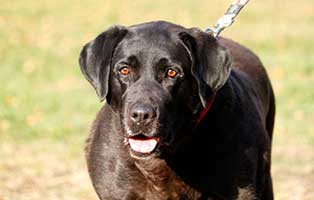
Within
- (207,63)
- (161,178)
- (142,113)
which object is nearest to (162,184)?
(161,178)

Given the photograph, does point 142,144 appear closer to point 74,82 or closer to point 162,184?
point 162,184

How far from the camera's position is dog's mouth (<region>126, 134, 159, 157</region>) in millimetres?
5461

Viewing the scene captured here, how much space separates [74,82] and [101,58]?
458 inches

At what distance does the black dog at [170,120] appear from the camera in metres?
5.47

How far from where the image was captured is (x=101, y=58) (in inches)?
225

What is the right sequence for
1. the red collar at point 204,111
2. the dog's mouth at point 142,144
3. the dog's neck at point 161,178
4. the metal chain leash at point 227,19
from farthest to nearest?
1. the metal chain leash at point 227,19
2. the dog's neck at point 161,178
3. the red collar at point 204,111
4. the dog's mouth at point 142,144

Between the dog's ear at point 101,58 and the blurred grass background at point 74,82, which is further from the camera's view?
the blurred grass background at point 74,82

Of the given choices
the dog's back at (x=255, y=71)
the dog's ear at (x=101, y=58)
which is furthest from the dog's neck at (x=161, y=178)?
the dog's back at (x=255, y=71)

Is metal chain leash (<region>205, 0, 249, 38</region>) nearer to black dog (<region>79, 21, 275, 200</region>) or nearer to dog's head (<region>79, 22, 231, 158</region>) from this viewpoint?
black dog (<region>79, 21, 275, 200</region>)

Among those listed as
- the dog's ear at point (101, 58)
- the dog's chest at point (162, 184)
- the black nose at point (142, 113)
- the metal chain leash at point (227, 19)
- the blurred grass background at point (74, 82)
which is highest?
the blurred grass background at point (74, 82)

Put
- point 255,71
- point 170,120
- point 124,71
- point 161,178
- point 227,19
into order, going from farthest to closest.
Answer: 1. point 255,71
2. point 227,19
3. point 161,178
4. point 124,71
5. point 170,120

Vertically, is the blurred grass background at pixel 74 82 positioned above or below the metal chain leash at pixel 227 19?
above

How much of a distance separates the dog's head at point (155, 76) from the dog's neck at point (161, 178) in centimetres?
22

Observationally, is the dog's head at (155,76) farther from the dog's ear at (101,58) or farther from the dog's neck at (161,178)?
the dog's neck at (161,178)
